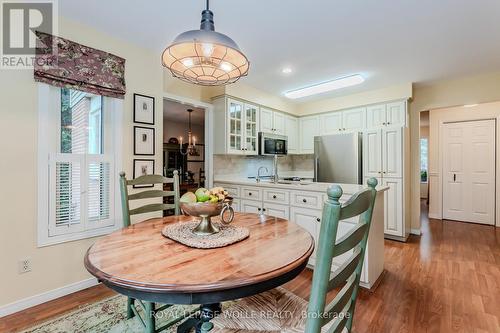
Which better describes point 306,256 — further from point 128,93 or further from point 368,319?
point 128,93

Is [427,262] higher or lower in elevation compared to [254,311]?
lower

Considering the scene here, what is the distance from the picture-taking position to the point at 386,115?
384 centimetres

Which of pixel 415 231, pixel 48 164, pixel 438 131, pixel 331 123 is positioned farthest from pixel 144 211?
pixel 438 131

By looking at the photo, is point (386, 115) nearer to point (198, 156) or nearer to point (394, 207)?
point (394, 207)

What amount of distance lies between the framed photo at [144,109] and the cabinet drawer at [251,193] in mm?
1422

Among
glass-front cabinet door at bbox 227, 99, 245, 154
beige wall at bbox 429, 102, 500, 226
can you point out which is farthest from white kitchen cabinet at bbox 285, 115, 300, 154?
beige wall at bbox 429, 102, 500, 226

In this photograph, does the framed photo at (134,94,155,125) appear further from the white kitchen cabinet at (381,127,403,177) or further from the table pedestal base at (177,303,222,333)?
the white kitchen cabinet at (381,127,403,177)

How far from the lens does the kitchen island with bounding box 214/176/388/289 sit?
2.29 m

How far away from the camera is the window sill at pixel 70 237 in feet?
6.63

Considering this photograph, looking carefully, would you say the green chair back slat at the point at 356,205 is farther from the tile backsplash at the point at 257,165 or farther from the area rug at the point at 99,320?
the tile backsplash at the point at 257,165

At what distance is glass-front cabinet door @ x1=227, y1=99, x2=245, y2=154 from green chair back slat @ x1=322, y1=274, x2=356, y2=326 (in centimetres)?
282

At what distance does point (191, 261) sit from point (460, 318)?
213cm

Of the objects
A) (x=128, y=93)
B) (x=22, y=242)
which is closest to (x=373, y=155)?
(x=128, y=93)

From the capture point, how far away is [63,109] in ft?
7.19
